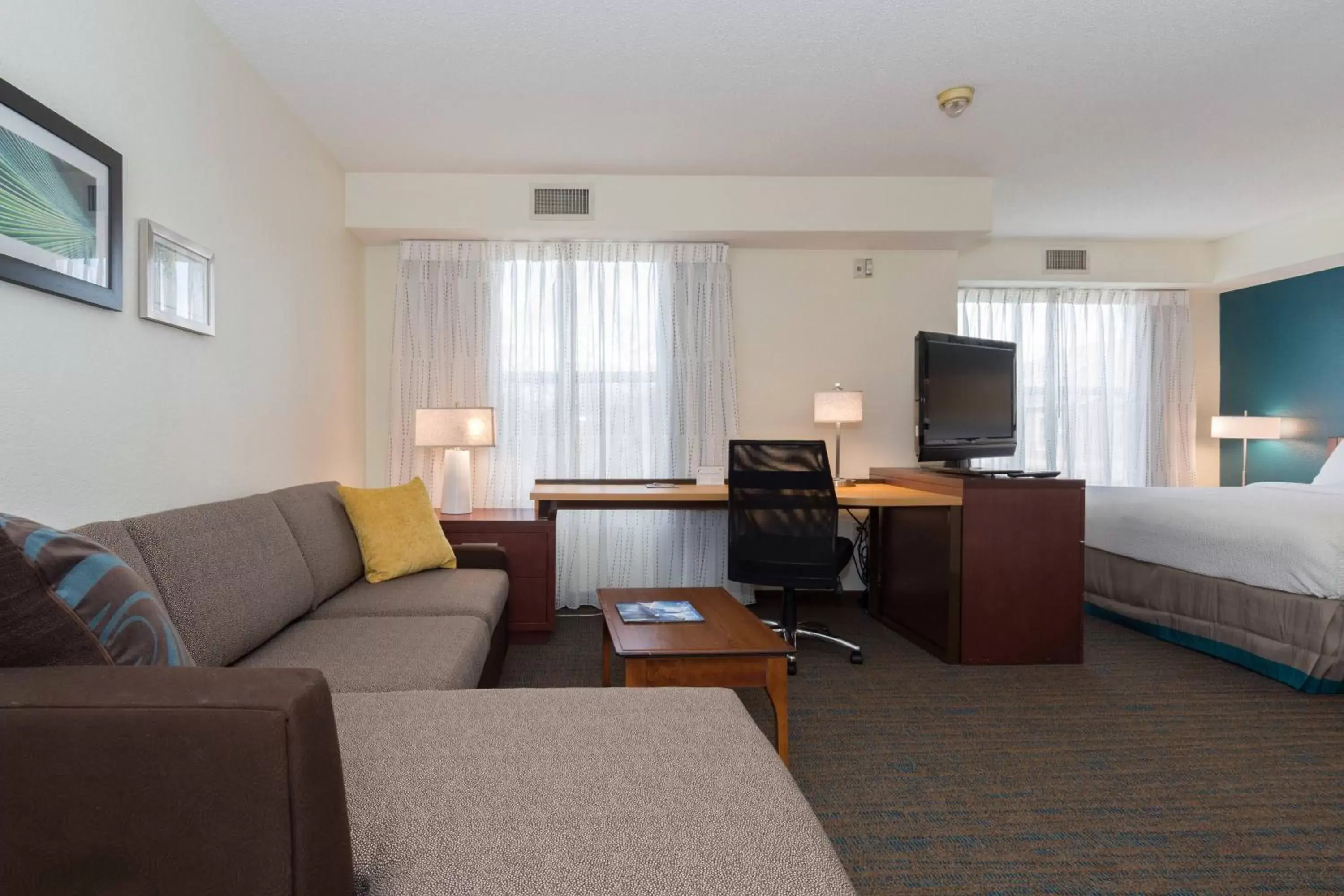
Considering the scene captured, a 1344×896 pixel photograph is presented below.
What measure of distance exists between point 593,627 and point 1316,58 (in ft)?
13.4

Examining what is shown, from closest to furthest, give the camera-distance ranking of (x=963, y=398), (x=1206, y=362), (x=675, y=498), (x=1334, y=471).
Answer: (x=675, y=498) → (x=963, y=398) → (x=1334, y=471) → (x=1206, y=362)

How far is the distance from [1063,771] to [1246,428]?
14.2 feet

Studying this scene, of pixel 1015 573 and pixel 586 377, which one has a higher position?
pixel 586 377

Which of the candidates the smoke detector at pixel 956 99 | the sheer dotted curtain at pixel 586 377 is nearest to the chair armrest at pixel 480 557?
the sheer dotted curtain at pixel 586 377

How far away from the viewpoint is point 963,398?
387 cm

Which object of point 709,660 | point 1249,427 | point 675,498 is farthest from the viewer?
point 1249,427

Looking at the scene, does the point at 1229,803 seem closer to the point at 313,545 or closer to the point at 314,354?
the point at 313,545

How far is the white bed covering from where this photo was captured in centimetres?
299

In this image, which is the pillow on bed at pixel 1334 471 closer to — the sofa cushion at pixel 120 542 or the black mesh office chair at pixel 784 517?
the black mesh office chair at pixel 784 517

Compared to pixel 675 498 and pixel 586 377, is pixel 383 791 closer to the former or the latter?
pixel 675 498

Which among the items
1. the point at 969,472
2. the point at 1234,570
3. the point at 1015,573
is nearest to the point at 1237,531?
the point at 1234,570

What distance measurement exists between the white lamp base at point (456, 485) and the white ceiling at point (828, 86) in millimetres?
1628

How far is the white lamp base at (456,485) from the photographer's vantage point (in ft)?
13.0

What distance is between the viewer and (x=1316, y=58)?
2.86m
